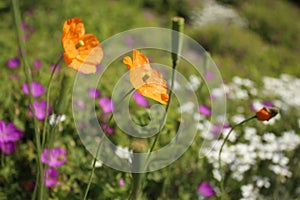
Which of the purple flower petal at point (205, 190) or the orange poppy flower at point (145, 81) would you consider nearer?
the orange poppy flower at point (145, 81)

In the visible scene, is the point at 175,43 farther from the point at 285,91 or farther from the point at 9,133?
the point at 285,91

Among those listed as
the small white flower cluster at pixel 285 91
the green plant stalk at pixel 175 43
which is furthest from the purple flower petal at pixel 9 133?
the small white flower cluster at pixel 285 91

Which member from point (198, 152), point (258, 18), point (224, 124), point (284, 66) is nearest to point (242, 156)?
point (198, 152)

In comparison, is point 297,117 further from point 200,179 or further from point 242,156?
point 200,179

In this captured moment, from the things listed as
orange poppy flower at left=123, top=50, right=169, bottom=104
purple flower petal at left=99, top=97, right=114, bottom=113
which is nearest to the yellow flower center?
orange poppy flower at left=123, top=50, right=169, bottom=104

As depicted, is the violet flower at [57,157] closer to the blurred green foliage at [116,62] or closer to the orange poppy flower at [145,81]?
the blurred green foliage at [116,62]

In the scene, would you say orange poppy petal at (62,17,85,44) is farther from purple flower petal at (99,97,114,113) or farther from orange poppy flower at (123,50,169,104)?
purple flower petal at (99,97,114,113)
